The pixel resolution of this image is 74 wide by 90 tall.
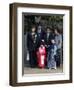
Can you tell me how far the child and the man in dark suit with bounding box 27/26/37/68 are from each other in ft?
0.29

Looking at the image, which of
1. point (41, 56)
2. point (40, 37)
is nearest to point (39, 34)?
→ point (40, 37)

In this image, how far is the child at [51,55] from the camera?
1.63 meters

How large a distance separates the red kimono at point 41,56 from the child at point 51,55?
3cm

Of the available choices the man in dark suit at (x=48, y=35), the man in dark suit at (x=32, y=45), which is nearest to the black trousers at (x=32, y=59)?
the man in dark suit at (x=32, y=45)

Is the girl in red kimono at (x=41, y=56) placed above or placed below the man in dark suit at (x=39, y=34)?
below

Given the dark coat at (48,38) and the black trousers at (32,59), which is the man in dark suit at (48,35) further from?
the black trousers at (32,59)

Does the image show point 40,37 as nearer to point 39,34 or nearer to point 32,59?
point 39,34

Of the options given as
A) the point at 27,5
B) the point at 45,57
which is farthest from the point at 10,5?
the point at 45,57

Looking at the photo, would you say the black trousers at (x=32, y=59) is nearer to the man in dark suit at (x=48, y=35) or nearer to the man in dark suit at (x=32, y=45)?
the man in dark suit at (x=32, y=45)

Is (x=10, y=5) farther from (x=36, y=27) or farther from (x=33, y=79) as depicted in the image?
(x=33, y=79)

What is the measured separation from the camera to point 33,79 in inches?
62.2

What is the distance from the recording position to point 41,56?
1.61 meters

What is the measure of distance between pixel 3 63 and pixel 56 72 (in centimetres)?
32

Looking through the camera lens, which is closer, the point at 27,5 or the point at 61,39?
the point at 27,5
